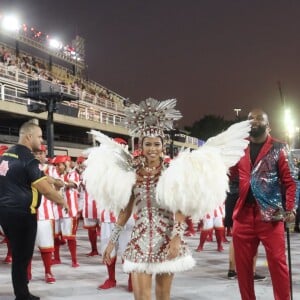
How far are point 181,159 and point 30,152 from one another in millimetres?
2104

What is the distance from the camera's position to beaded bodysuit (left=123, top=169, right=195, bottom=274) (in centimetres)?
371

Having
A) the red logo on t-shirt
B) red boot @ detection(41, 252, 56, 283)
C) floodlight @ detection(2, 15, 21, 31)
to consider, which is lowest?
red boot @ detection(41, 252, 56, 283)

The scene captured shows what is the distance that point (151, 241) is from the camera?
3.75 meters

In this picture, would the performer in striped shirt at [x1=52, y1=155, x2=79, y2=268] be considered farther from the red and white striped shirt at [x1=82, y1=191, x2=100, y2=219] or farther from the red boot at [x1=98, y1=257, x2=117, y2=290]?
the red boot at [x1=98, y1=257, x2=117, y2=290]

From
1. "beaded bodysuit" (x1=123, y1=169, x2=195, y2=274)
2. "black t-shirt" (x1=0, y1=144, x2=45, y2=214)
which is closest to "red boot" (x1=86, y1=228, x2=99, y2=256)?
"black t-shirt" (x1=0, y1=144, x2=45, y2=214)

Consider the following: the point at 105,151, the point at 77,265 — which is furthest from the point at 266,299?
the point at 77,265

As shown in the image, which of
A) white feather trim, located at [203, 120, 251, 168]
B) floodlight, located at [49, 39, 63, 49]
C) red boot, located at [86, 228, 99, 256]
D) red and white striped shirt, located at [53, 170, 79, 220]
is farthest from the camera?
floodlight, located at [49, 39, 63, 49]

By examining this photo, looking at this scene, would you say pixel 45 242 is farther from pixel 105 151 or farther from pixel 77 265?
pixel 105 151

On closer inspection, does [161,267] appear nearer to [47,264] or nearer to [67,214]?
[47,264]

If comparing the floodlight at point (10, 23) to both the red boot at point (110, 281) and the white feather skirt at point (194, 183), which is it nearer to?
the red boot at point (110, 281)

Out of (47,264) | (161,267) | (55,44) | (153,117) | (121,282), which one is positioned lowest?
(121,282)

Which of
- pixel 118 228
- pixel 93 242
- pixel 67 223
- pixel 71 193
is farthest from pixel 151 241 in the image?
pixel 93 242

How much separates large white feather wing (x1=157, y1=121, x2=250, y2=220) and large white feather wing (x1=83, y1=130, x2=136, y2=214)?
1.04ft

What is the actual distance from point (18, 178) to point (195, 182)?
223 centimetres
